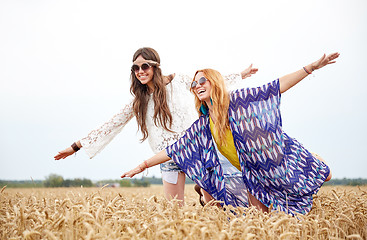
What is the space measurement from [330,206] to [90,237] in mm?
2947

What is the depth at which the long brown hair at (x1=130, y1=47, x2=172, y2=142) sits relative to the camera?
4629mm

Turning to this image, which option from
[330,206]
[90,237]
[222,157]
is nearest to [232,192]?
[222,157]

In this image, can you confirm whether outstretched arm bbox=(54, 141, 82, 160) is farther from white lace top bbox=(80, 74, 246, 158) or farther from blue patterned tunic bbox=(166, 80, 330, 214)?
blue patterned tunic bbox=(166, 80, 330, 214)

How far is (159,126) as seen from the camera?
4707 mm

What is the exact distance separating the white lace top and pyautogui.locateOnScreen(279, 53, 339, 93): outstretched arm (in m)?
1.38

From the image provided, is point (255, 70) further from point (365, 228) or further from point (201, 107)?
point (365, 228)

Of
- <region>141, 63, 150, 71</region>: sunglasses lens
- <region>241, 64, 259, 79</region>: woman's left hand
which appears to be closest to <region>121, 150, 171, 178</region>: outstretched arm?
<region>141, 63, 150, 71</region>: sunglasses lens

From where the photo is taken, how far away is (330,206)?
4004 millimetres

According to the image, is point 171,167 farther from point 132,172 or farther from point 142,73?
point 142,73

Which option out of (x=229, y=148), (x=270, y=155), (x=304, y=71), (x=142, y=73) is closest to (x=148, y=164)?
(x=229, y=148)

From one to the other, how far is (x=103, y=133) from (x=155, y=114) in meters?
0.85

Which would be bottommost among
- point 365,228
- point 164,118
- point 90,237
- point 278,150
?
point 365,228

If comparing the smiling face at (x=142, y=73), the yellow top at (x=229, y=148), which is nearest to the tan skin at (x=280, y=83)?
the yellow top at (x=229, y=148)

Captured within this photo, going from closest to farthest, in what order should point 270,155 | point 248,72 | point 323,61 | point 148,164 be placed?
point 323,61 → point 270,155 → point 148,164 → point 248,72
